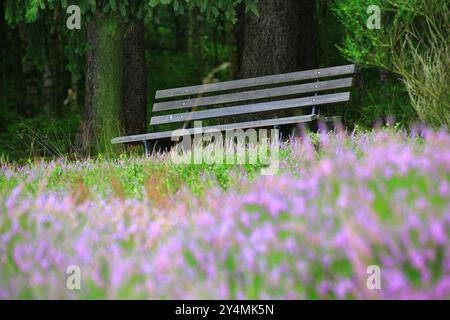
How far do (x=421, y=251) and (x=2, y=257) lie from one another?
5.94 ft

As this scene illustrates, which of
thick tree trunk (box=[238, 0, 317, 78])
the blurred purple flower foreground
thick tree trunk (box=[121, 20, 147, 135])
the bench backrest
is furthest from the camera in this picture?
thick tree trunk (box=[121, 20, 147, 135])

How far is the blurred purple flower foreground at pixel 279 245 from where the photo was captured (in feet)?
8.83

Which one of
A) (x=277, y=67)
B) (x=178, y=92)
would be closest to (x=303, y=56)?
(x=277, y=67)

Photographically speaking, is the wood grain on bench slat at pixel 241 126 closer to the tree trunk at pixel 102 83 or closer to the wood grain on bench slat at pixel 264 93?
the wood grain on bench slat at pixel 264 93

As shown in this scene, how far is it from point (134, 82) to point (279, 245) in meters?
8.23

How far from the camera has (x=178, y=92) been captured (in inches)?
378

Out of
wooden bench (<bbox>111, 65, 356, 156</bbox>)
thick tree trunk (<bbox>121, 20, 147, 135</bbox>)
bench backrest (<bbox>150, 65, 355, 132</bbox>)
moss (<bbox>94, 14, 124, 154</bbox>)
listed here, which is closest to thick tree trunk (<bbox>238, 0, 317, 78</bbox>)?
wooden bench (<bbox>111, 65, 356, 156</bbox>)

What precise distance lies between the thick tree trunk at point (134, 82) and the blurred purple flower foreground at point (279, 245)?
7101 millimetres

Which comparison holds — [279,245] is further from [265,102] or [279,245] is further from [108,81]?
[108,81]

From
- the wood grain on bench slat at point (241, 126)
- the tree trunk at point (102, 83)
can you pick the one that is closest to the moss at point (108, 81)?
the tree trunk at point (102, 83)

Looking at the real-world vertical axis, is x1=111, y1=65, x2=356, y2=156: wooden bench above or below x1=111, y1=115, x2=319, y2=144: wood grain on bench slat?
above

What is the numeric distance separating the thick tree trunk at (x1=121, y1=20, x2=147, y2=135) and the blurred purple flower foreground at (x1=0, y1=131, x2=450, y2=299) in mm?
7101

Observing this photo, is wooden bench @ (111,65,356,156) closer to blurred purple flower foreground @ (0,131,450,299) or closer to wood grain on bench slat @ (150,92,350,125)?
wood grain on bench slat @ (150,92,350,125)

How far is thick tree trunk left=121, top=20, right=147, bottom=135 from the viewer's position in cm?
1066
